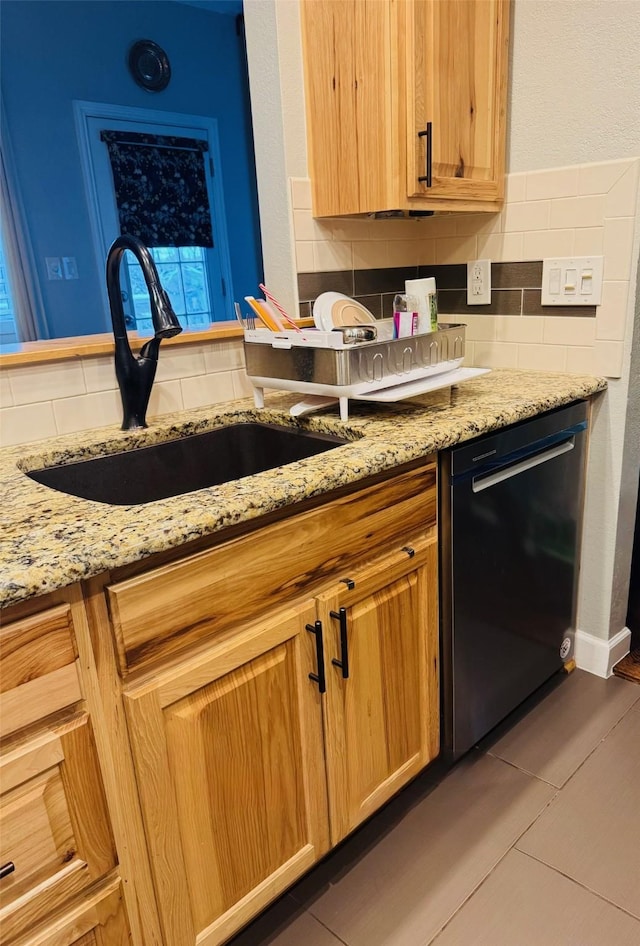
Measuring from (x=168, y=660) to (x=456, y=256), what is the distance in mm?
1524

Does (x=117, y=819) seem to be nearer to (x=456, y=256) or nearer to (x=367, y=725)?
(x=367, y=725)

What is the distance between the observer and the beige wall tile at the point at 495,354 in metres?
1.93

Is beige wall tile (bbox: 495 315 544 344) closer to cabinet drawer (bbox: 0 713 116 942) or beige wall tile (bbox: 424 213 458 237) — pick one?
beige wall tile (bbox: 424 213 458 237)

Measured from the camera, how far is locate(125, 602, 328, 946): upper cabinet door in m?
0.97

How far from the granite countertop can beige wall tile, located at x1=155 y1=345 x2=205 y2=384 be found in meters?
0.10

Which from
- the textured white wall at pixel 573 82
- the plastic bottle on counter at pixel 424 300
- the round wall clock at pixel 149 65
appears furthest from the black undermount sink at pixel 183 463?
the round wall clock at pixel 149 65

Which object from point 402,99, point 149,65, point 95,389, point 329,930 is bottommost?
point 329,930

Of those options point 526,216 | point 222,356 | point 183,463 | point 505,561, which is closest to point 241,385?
point 222,356

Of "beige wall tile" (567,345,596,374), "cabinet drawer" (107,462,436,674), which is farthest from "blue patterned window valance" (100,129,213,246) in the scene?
"cabinet drawer" (107,462,436,674)

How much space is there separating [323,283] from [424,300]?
318 millimetres

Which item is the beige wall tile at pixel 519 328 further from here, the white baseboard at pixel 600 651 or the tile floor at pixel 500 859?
the tile floor at pixel 500 859

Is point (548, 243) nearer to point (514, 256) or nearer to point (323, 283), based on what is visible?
point (514, 256)

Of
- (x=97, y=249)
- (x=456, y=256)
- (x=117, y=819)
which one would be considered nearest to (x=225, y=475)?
(x=117, y=819)

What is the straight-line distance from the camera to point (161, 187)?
416cm
